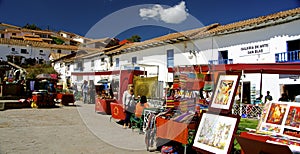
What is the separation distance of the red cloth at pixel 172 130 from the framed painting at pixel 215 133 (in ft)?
1.07

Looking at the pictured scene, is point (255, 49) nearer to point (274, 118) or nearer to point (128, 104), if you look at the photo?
point (128, 104)

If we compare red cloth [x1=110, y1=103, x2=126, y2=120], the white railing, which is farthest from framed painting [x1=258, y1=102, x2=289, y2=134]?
the white railing

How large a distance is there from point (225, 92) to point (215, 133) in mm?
700

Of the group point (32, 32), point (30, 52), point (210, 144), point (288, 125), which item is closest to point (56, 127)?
point (210, 144)

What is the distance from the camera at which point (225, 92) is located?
4.24m

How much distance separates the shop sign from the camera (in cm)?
1455

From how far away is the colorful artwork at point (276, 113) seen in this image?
12.9 feet

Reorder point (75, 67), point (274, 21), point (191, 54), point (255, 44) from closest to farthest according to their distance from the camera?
point (274, 21)
point (255, 44)
point (191, 54)
point (75, 67)

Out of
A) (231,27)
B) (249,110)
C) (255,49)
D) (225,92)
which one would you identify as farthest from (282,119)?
(231,27)

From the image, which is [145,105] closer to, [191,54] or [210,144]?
[210,144]

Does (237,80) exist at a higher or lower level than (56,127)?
higher

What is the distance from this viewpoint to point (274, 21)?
45.4 ft

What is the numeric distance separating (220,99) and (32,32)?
82832 mm

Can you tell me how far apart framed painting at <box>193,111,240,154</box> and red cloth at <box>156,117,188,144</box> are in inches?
12.8
